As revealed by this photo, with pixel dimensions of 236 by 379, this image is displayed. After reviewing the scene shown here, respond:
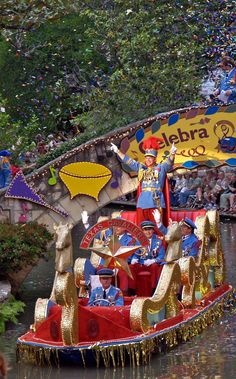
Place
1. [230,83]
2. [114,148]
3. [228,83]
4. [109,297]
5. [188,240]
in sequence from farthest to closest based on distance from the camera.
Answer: [228,83]
[230,83]
[114,148]
[188,240]
[109,297]

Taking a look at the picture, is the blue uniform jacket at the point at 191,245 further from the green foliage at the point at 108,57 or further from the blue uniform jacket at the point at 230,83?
the green foliage at the point at 108,57

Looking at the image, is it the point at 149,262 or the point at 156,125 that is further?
the point at 156,125

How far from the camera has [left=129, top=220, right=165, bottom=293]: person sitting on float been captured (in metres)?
17.9

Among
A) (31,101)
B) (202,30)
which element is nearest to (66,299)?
(202,30)

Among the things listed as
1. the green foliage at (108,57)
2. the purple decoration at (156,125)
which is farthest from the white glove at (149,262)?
the green foliage at (108,57)

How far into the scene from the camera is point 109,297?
54.0 ft

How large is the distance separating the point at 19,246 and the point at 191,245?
2773 millimetres

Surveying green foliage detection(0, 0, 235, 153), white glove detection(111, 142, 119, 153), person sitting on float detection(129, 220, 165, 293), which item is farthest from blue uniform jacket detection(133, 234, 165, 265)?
green foliage detection(0, 0, 235, 153)

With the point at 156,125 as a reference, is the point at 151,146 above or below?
below

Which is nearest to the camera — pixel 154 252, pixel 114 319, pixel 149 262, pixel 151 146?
pixel 114 319

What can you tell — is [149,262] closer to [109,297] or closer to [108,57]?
[109,297]

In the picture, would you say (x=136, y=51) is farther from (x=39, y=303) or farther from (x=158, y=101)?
(x=39, y=303)

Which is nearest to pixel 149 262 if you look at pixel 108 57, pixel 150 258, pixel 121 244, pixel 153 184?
pixel 150 258

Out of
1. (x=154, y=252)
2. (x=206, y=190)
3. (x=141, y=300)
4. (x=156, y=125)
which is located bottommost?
(x=141, y=300)
